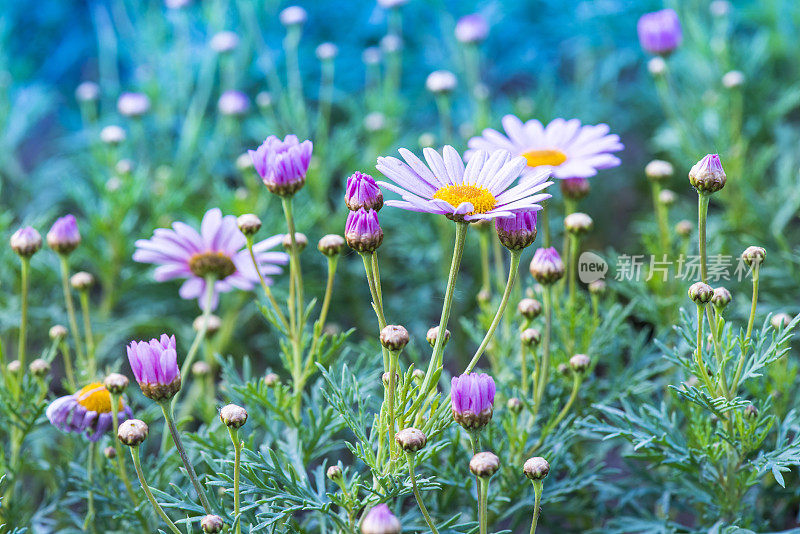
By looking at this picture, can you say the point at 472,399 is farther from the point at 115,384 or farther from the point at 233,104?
the point at 233,104

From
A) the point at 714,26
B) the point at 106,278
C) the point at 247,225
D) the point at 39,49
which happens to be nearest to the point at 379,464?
the point at 247,225

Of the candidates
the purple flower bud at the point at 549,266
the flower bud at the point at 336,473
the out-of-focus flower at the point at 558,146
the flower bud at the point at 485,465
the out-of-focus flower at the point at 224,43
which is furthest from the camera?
the out-of-focus flower at the point at 224,43

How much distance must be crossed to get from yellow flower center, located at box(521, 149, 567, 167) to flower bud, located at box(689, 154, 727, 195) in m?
0.36

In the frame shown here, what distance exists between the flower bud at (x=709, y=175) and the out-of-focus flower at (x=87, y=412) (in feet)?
2.69

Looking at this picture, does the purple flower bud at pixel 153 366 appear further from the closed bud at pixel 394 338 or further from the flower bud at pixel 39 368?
the flower bud at pixel 39 368

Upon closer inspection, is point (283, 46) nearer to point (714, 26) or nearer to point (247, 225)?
point (714, 26)

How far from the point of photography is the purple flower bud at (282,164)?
1.13m

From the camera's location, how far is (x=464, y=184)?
1105mm

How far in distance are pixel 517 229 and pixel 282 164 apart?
319mm

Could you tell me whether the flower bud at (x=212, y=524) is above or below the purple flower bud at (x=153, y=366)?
below

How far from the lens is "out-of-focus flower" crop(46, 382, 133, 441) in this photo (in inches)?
46.4

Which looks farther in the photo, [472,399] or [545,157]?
[545,157]

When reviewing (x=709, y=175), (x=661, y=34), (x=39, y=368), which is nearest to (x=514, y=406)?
(x=709, y=175)

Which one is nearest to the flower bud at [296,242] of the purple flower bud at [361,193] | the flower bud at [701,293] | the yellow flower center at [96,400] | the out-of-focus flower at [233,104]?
the purple flower bud at [361,193]
